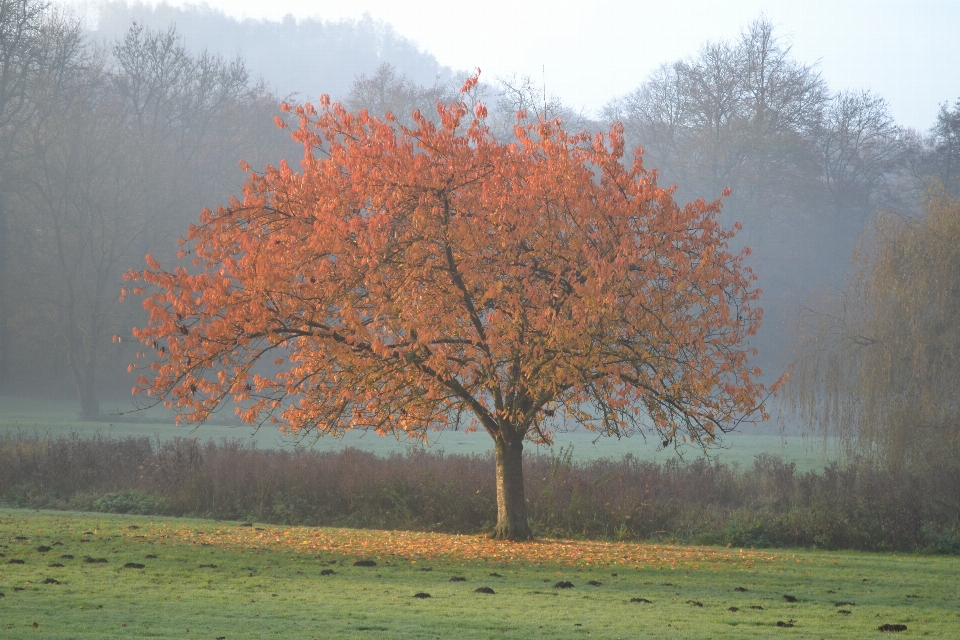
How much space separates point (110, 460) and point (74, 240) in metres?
26.9

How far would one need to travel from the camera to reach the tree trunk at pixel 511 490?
15.8m

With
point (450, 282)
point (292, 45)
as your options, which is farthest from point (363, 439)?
point (292, 45)

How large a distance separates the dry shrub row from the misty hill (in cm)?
6746

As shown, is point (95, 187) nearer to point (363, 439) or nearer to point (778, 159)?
point (363, 439)

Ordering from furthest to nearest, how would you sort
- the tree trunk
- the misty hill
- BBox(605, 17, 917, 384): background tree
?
1. the misty hill
2. BBox(605, 17, 917, 384): background tree
3. the tree trunk

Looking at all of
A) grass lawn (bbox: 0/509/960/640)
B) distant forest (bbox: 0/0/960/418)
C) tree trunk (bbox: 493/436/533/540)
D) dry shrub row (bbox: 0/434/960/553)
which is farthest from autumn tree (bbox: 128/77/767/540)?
distant forest (bbox: 0/0/960/418)

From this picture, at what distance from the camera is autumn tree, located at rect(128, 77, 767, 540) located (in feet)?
41.9

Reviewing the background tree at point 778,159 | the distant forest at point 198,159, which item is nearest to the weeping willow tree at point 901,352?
the distant forest at point 198,159

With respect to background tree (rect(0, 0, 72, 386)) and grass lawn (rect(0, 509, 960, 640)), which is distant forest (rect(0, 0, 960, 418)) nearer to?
background tree (rect(0, 0, 72, 386))

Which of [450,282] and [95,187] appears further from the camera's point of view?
[95,187]

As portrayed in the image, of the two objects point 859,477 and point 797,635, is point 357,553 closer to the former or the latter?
point 797,635

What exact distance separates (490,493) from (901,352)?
10.0 metres

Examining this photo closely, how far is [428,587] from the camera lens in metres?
10.8

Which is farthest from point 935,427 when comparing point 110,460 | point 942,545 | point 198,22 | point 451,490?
point 198,22
